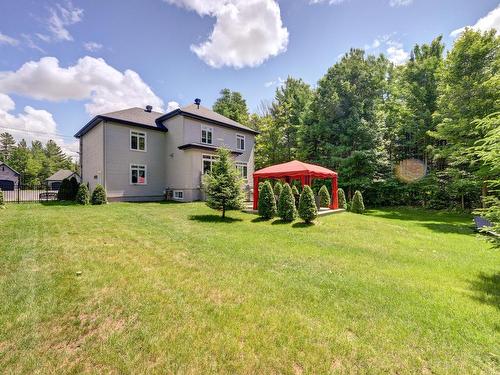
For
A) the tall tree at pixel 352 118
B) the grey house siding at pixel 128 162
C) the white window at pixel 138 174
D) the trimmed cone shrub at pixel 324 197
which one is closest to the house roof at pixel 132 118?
the grey house siding at pixel 128 162

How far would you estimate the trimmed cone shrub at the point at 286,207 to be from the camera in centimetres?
1002

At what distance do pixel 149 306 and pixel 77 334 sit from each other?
0.82 m

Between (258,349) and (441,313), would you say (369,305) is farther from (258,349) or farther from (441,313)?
(258,349)

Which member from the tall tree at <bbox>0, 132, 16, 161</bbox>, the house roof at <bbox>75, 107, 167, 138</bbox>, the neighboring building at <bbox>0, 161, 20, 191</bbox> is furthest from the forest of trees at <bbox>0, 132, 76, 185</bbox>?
the house roof at <bbox>75, 107, 167, 138</bbox>

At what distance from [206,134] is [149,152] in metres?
4.77

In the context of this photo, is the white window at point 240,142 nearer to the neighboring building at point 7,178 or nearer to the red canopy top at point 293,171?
the red canopy top at point 293,171

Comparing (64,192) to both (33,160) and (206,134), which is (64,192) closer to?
(206,134)

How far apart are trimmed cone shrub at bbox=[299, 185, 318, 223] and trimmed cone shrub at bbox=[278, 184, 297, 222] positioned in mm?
413

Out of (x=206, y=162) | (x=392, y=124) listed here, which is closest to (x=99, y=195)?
(x=206, y=162)

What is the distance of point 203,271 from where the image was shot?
4523mm

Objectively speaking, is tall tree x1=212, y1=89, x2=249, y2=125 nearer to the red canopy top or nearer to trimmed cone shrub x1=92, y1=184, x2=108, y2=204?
trimmed cone shrub x1=92, y1=184, x2=108, y2=204

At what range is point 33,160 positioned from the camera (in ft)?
171

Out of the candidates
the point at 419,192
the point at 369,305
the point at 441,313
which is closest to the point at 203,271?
the point at 369,305

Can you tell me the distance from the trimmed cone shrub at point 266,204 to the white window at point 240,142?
1180 cm
